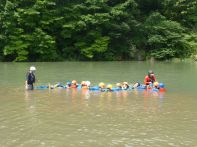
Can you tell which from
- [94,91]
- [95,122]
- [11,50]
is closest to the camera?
[95,122]

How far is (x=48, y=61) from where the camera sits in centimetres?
4400

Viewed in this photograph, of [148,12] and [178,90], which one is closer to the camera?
[178,90]

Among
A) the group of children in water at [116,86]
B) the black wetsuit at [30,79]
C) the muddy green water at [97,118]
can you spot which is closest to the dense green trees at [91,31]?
the group of children in water at [116,86]

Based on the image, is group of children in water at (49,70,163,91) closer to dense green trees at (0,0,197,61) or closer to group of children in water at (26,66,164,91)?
group of children in water at (26,66,164,91)

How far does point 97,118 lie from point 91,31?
3295 cm

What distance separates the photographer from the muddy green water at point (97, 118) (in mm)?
11570

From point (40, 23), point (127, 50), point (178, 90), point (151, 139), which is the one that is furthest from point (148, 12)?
point (151, 139)

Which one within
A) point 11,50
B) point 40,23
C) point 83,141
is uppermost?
point 40,23

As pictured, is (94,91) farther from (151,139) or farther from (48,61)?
(48,61)

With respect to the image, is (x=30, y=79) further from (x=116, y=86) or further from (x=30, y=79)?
(x=116, y=86)

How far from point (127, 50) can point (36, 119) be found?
34030 millimetres

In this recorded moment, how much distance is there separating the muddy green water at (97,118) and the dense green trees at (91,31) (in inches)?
867

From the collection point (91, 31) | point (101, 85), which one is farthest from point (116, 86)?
point (91, 31)

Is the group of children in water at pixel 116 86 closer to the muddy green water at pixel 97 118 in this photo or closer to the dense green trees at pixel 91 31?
the muddy green water at pixel 97 118
